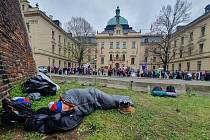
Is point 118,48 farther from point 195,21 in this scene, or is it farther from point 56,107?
point 56,107

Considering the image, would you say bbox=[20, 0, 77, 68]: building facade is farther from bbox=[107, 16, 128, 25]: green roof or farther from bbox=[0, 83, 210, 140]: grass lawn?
bbox=[107, 16, 128, 25]: green roof

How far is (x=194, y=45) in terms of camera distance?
35344mm

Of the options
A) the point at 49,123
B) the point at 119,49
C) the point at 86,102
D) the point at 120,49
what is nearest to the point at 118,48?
the point at 119,49

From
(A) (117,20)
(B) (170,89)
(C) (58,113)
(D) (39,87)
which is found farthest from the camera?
(A) (117,20)

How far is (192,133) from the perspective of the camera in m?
3.22

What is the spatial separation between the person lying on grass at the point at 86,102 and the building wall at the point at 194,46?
33143mm

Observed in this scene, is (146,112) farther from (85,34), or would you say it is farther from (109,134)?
(85,34)

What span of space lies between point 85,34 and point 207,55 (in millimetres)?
28207

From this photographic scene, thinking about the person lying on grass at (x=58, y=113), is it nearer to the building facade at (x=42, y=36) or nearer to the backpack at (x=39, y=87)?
the backpack at (x=39, y=87)

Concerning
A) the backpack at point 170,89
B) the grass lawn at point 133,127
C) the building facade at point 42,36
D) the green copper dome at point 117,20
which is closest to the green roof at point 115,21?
the green copper dome at point 117,20

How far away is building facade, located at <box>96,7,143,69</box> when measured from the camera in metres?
54.1

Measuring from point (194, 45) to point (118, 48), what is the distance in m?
25.4

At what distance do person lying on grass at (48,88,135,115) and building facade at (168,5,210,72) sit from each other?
33.1 metres

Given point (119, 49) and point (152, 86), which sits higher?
point (119, 49)
